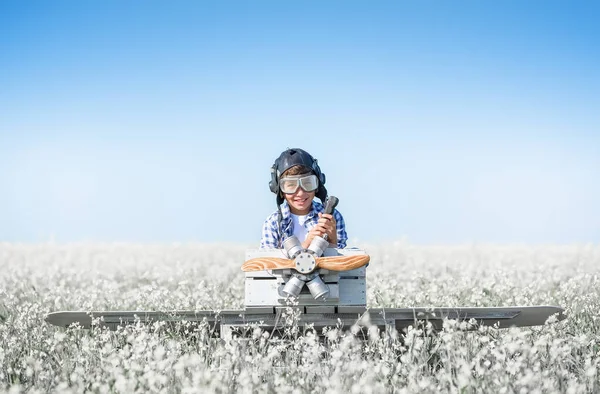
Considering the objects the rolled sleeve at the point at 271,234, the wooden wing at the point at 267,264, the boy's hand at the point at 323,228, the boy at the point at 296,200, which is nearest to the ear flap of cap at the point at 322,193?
the boy at the point at 296,200

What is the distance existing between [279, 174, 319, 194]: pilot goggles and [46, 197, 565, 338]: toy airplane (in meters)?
0.75

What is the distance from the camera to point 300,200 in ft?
22.1

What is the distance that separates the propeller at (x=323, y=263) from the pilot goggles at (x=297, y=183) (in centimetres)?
94

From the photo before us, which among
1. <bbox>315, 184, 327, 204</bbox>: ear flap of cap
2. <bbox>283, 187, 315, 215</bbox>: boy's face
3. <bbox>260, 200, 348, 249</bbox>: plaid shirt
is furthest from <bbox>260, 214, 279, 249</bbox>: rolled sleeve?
<bbox>315, 184, 327, 204</bbox>: ear flap of cap

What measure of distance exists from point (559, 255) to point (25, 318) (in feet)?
46.5

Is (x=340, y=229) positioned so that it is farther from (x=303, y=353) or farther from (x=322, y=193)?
(x=303, y=353)

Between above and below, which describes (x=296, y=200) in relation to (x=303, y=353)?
above

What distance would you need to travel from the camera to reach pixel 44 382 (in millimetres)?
4750

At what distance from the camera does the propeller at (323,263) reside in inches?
229

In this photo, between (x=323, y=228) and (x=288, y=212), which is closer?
(x=323, y=228)

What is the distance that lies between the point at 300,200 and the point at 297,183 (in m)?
0.22

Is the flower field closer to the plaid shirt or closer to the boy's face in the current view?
the plaid shirt

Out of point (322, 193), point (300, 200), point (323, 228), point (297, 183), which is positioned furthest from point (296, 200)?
point (323, 228)

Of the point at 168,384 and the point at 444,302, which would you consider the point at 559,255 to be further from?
the point at 168,384
